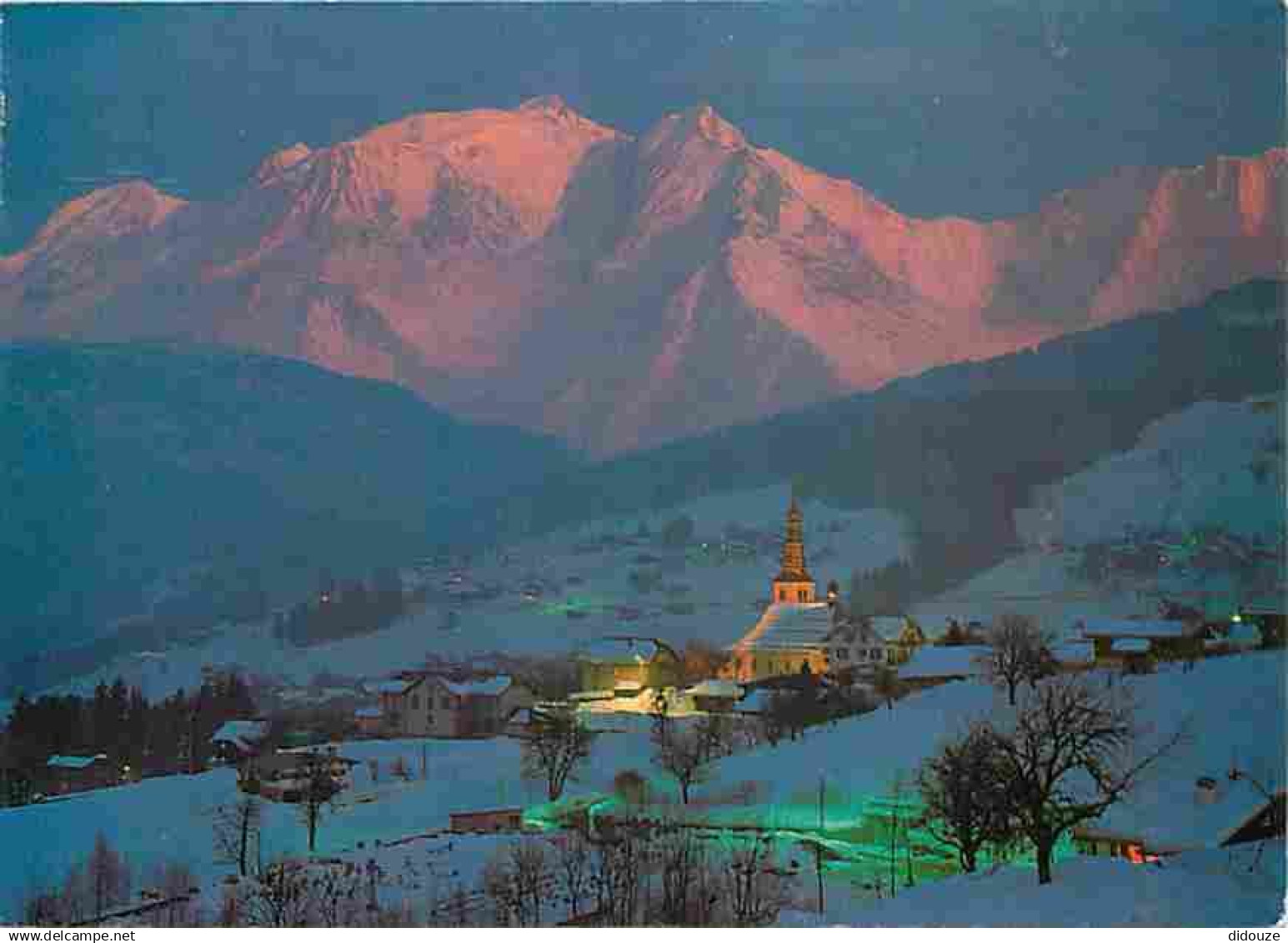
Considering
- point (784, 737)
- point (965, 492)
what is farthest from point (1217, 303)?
point (784, 737)

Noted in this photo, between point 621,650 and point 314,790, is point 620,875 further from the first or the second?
point 314,790

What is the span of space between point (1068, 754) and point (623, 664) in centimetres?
323

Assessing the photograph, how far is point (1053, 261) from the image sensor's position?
49.7 ft

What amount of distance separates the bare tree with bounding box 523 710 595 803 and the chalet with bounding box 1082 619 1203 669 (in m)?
3.70

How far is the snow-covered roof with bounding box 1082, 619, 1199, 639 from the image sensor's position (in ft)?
47.9

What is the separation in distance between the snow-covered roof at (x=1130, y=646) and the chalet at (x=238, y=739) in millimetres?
6187

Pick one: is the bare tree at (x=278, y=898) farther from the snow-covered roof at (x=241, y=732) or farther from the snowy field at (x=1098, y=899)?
the snowy field at (x=1098, y=899)


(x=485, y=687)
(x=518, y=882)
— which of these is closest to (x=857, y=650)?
(x=485, y=687)

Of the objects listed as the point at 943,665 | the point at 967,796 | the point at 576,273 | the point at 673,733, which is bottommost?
the point at 967,796

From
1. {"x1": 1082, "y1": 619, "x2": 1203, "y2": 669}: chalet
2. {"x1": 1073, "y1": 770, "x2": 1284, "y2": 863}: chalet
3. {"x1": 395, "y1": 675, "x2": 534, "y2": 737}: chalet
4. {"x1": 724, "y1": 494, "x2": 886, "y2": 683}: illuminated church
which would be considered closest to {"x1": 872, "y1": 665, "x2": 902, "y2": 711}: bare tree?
{"x1": 724, "y1": 494, "x2": 886, "y2": 683}: illuminated church

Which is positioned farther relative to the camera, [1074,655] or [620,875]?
[1074,655]

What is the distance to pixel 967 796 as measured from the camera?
1336 centimetres

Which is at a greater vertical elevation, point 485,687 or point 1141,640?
point 1141,640
